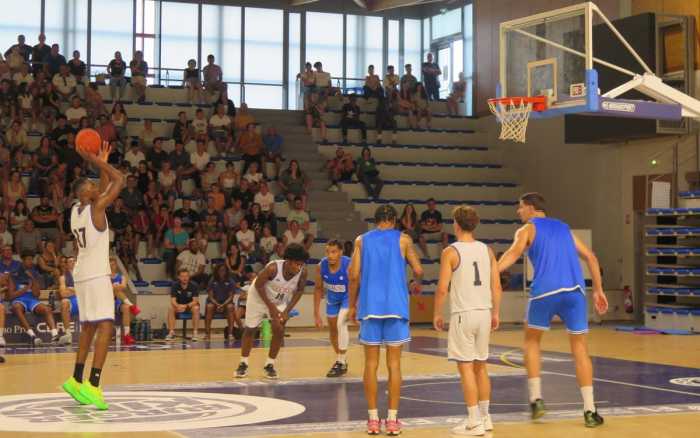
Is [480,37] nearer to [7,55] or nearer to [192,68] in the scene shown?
[192,68]

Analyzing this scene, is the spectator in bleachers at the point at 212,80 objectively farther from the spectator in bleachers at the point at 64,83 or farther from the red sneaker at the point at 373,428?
the red sneaker at the point at 373,428

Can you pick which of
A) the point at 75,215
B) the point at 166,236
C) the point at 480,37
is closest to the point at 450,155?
the point at 480,37

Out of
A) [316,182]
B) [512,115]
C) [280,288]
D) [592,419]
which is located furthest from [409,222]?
[592,419]

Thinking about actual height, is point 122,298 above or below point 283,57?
below

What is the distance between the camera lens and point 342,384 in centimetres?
1202

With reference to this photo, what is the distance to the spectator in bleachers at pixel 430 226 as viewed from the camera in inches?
982

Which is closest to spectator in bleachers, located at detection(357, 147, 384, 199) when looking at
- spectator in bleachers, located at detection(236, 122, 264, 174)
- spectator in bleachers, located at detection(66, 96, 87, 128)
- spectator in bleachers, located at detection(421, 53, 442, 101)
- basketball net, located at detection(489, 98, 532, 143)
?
spectator in bleachers, located at detection(236, 122, 264, 174)

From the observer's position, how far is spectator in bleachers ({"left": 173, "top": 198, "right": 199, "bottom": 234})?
22.5 meters

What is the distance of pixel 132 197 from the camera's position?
A: 22.5 metres

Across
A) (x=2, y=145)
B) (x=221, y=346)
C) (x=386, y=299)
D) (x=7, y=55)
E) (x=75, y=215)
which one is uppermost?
(x=7, y=55)

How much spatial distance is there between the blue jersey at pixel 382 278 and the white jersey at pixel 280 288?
12.3 feet

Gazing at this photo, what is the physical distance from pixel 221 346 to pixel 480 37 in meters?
16.1

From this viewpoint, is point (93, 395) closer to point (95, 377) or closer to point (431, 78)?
point (95, 377)

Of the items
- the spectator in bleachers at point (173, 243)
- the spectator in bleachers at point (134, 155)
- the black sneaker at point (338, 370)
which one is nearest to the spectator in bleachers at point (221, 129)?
the spectator in bleachers at point (134, 155)
